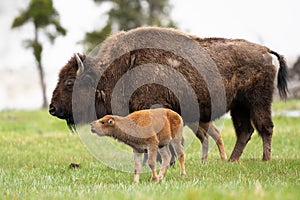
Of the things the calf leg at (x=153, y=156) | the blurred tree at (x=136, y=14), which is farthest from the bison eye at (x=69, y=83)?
the blurred tree at (x=136, y=14)

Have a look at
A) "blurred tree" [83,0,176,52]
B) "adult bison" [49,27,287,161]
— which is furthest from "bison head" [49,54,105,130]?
"blurred tree" [83,0,176,52]

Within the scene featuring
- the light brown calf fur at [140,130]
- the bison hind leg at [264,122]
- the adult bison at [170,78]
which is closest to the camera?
the light brown calf fur at [140,130]

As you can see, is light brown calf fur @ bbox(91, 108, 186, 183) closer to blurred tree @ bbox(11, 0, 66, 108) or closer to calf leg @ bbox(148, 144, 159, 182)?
calf leg @ bbox(148, 144, 159, 182)

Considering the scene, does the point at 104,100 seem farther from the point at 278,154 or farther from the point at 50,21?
the point at 50,21

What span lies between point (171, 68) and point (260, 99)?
215cm

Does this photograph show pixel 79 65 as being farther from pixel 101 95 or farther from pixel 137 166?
pixel 137 166

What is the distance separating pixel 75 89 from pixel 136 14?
33037mm

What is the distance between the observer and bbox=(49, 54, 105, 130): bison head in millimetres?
10602

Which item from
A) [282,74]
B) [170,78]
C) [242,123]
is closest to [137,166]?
[170,78]

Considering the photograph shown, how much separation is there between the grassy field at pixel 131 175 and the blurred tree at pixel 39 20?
2290 cm

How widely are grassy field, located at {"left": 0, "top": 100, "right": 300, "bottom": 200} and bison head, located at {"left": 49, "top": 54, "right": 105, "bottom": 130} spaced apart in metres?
1.10

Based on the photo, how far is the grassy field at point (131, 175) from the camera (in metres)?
6.29

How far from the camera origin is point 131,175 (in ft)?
30.4

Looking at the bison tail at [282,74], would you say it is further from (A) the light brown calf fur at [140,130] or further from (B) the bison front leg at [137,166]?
(B) the bison front leg at [137,166]
